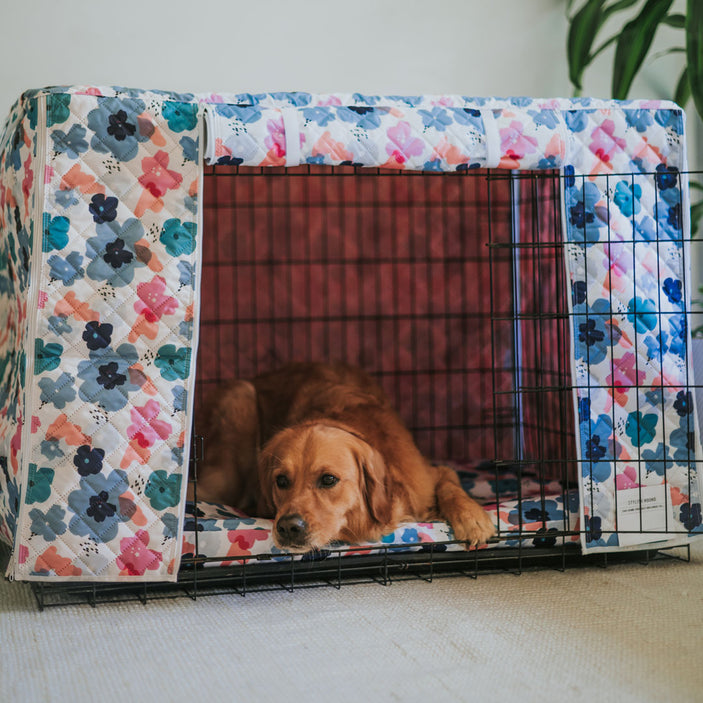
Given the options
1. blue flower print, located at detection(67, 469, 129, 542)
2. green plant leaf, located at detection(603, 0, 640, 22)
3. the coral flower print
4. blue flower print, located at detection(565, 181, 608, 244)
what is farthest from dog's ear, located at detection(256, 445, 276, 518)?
green plant leaf, located at detection(603, 0, 640, 22)

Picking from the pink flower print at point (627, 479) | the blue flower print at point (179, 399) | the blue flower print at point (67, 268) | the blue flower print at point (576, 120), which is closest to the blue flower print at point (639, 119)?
the blue flower print at point (576, 120)

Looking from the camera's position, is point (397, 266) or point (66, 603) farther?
point (397, 266)

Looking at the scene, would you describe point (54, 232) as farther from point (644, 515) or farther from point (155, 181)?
point (644, 515)

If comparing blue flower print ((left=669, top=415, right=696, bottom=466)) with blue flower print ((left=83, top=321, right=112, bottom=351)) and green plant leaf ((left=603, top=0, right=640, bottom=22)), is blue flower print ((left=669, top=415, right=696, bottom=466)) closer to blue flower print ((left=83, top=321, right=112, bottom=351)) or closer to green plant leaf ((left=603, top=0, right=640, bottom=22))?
blue flower print ((left=83, top=321, right=112, bottom=351))

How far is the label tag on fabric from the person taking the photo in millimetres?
2600

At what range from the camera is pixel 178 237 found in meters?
2.33

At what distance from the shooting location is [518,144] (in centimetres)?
251

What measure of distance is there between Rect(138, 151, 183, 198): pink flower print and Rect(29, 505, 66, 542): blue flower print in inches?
34.7

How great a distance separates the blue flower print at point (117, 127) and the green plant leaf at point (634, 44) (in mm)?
2403

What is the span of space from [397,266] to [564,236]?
148 centimetres

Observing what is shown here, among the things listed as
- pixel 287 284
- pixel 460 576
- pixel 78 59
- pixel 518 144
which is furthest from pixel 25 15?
pixel 460 576

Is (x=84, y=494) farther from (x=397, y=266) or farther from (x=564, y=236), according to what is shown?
(x=397, y=266)

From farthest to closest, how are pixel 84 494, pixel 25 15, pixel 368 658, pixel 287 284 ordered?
pixel 287 284 → pixel 25 15 → pixel 84 494 → pixel 368 658

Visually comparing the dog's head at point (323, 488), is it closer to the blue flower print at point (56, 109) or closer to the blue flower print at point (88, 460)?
the blue flower print at point (88, 460)
